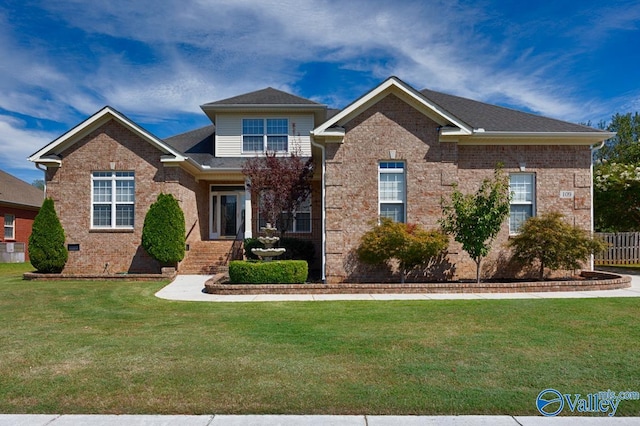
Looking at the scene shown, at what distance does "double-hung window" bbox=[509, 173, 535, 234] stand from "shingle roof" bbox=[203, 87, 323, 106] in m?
8.90

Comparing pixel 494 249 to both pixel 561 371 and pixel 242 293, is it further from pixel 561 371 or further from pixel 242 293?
pixel 561 371

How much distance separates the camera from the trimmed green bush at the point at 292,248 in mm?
15492

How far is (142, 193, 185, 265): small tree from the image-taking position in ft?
48.6

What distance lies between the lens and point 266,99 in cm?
1939

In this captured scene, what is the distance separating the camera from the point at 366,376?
16.3ft

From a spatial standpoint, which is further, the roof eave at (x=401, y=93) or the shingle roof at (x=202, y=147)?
the shingle roof at (x=202, y=147)

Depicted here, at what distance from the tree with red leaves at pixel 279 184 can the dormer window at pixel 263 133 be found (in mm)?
3829

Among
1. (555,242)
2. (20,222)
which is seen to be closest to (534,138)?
(555,242)

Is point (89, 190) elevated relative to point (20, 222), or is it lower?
elevated

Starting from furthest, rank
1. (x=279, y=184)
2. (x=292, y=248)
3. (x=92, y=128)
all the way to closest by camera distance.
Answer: (x=92, y=128) < (x=292, y=248) < (x=279, y=184)

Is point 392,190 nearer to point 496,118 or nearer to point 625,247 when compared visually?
point 496,118

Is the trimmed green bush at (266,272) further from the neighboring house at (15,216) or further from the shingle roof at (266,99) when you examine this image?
the neighboring house at (15,216)

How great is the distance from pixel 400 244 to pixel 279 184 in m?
4.89

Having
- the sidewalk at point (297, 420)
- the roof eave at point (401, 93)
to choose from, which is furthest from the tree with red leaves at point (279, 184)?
the sidewalk at point (297, 420)
